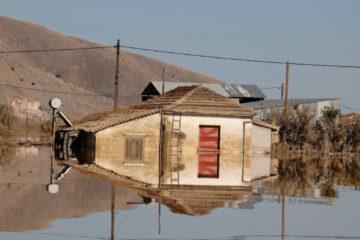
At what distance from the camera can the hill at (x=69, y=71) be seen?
10794 centimetres

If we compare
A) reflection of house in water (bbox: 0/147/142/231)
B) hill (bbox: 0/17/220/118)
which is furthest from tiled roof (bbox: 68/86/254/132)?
hill (bbox: 0/17/220/118)

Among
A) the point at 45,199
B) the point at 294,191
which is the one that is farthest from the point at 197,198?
the point at 294,191

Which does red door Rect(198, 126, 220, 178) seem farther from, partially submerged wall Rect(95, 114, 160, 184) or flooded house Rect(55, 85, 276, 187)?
partially submerged wall Rect(95, 114, 160, 184)

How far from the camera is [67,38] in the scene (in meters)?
176

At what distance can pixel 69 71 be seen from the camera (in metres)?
158

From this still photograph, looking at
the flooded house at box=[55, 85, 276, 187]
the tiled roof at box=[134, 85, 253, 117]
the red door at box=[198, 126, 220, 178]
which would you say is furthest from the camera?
the red door at box=[198, 126, 220, 178]

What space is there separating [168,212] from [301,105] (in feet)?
181

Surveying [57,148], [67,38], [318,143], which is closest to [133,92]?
[67,38]

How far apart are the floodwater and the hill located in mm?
80585

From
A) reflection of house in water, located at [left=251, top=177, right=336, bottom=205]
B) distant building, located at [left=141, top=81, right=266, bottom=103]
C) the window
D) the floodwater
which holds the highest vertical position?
distant building, located at [left=141, top=81, right=266, bottom=103]

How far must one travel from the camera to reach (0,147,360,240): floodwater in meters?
12.9

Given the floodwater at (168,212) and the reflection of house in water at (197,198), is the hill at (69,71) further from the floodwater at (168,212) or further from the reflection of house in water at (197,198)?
the floodwater at (168,212)

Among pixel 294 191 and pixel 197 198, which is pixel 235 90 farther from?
pixel 197 198

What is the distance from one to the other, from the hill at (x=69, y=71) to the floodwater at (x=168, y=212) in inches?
3173
